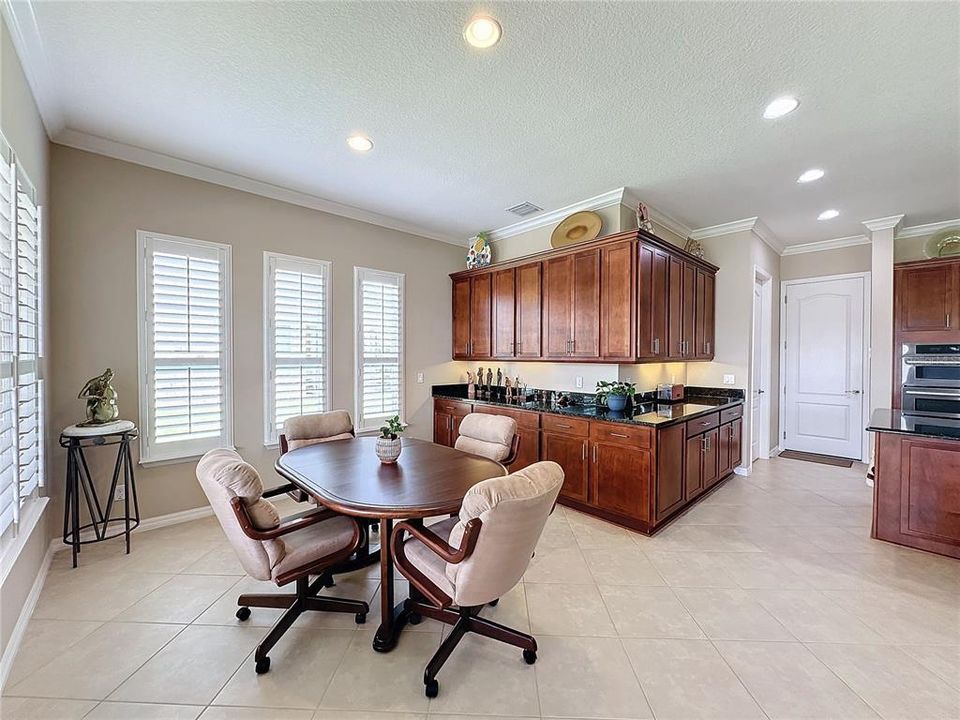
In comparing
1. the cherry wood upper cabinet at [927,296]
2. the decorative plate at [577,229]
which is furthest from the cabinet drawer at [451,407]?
the cherry wood upper cabinet at [927,296]

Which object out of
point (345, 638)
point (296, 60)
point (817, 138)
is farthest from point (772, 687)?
point (296, 60)

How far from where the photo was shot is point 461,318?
5.23 m

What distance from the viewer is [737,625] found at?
82.5 inches

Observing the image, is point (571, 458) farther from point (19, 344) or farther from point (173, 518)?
point (19, 344)

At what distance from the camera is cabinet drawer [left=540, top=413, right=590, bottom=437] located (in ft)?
11.5

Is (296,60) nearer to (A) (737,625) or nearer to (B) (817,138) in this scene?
(B) (817,138)

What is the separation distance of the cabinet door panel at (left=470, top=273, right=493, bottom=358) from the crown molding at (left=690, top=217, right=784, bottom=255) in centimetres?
266

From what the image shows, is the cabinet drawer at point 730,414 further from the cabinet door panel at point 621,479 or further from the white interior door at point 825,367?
the white interior door at point 825,367

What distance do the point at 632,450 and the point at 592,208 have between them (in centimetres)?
239

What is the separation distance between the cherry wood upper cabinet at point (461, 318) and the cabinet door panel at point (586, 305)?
5.29 ft

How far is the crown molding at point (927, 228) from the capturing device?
4452 millimetres

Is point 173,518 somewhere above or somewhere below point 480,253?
below

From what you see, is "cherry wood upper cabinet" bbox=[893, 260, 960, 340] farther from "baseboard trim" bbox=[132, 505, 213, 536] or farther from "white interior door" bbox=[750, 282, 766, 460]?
"baseboard trim" bbox=[132, 505, 213, 536]

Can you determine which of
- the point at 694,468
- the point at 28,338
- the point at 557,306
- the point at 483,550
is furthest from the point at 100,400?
the point at 694,468
